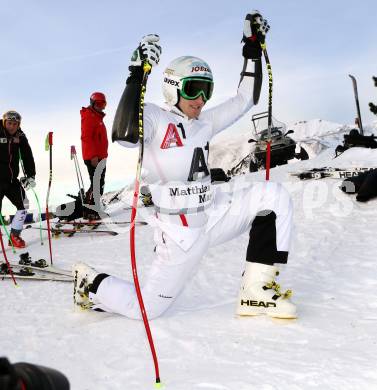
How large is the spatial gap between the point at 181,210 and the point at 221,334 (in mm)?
899

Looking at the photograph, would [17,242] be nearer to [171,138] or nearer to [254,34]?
[171,138]

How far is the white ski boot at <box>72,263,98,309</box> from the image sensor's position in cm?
365

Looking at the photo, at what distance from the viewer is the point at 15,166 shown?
826cm

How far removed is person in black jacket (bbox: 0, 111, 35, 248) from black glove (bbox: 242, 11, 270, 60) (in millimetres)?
5398

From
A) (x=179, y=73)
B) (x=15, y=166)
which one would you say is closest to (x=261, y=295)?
(x=179, y=73)

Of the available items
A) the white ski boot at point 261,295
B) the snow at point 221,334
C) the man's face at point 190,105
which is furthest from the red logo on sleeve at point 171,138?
the snow at point 221,334

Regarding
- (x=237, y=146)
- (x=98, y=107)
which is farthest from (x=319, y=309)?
(x=237, y=146)

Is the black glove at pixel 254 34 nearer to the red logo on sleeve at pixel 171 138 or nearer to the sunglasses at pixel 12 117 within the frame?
the red logo on sleeve at pixel 171 138

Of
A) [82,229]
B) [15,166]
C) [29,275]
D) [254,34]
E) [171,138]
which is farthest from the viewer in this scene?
[82,229]

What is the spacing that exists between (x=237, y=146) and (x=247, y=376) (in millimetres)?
63554

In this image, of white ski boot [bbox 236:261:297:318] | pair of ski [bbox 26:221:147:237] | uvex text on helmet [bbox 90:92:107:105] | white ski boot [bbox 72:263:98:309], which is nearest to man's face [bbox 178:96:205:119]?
white ski boot [bbox 236:261:297:318]

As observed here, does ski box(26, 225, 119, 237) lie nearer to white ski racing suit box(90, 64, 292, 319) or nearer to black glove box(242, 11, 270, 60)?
white ski racing suit box(90, 64, 292, 319)

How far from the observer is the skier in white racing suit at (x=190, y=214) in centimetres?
331

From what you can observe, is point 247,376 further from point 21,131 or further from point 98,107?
point 98,107
